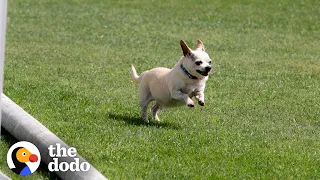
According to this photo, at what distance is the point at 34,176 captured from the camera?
8055 millimetres

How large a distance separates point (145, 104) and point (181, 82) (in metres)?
0.71

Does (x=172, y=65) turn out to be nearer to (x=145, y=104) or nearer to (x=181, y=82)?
(x=145, y=104)

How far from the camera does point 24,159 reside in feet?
26.7

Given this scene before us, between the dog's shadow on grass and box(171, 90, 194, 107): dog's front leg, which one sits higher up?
box(171, 90, 194, 107): dog's front leg

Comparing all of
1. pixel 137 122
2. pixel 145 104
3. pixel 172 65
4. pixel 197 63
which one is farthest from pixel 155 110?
pixel 172 65

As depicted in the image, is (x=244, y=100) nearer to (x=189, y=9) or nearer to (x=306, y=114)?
(x=306, y=114)

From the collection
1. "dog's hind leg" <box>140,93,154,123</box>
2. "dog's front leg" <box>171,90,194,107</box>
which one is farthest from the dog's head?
"dog's hind leg" <box>140,93,154,123</box>

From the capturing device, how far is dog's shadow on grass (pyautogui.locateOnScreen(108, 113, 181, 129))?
33.4 ft

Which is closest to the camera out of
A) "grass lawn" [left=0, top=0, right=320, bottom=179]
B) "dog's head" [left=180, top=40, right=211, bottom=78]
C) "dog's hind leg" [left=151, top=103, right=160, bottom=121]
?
"grass lawn" [left=0, top=0, right=320, bottom=179]

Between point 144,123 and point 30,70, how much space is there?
3.99m

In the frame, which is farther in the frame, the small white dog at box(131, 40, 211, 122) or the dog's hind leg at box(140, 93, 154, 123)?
the dog's hind leg at box(140, 93, 154, 123)

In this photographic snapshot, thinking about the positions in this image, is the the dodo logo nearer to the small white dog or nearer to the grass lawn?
the grass lawn

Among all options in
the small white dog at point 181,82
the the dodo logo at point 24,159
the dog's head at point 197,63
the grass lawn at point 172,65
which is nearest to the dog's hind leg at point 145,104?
the small white dog at point 181,82

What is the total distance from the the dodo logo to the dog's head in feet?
7.43
